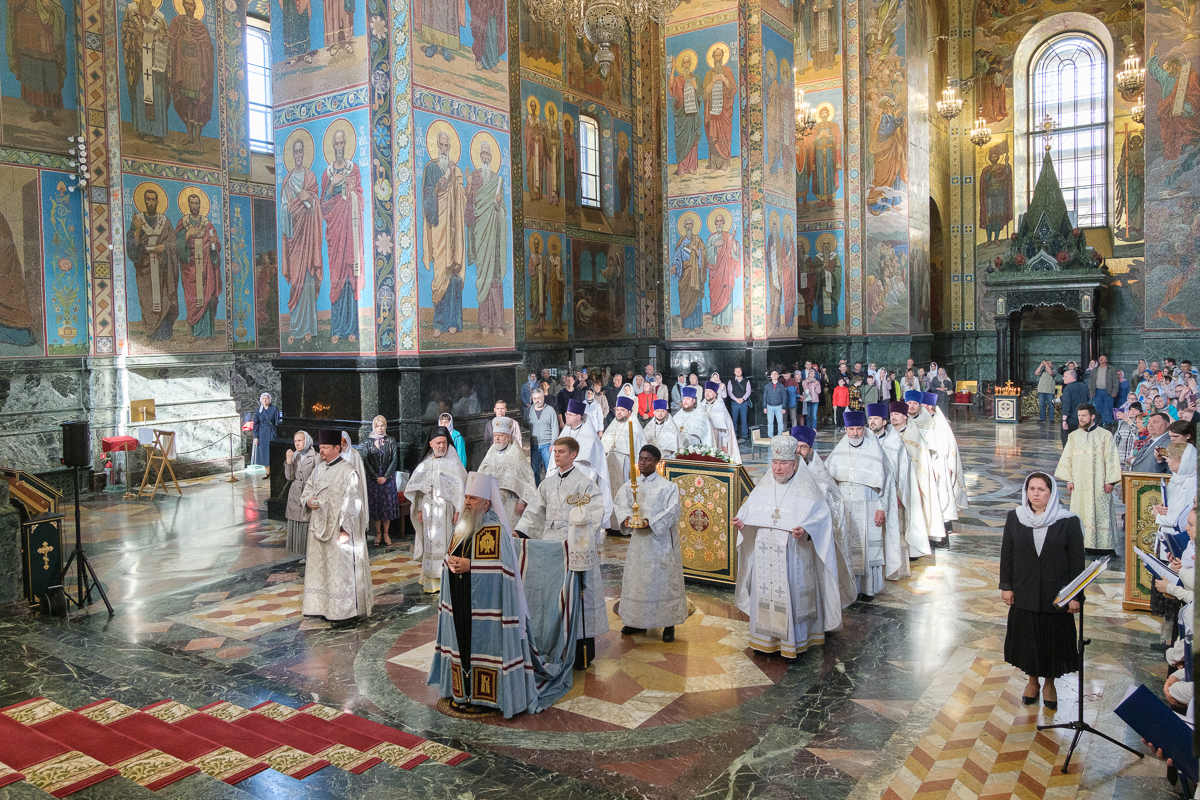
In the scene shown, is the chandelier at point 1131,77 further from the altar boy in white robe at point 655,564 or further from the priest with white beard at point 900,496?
the altar boy in white robe at point 655,564

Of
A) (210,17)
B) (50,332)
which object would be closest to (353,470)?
(50,332)

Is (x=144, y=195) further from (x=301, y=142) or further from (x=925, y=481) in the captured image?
(x=925, y=481)

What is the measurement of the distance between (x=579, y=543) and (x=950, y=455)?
6.61m

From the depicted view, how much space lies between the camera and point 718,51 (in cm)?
2016

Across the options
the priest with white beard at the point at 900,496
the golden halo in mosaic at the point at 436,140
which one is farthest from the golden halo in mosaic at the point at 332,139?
the priest with white beard at the point at 900,496

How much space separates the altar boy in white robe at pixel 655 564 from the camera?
6996 mm

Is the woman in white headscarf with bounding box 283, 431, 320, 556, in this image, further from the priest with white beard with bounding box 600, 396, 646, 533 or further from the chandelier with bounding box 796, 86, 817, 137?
the chandelier with bounding box 796, 86, 817, 137

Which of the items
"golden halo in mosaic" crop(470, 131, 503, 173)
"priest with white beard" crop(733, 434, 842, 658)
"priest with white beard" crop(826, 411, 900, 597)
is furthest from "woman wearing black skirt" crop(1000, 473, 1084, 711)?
"golden halo in mosaic" crop(470, 131, 503, 173)

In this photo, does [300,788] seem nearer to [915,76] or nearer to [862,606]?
[862,606]

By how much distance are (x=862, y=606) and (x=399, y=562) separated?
515 centimetres

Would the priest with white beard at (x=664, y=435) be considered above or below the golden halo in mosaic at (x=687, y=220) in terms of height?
below

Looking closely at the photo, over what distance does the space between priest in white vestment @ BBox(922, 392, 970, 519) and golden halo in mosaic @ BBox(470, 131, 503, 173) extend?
6.78m

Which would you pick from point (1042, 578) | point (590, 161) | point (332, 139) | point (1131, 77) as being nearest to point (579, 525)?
point (1042, 578)

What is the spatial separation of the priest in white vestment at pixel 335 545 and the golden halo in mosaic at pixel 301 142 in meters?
5.57
